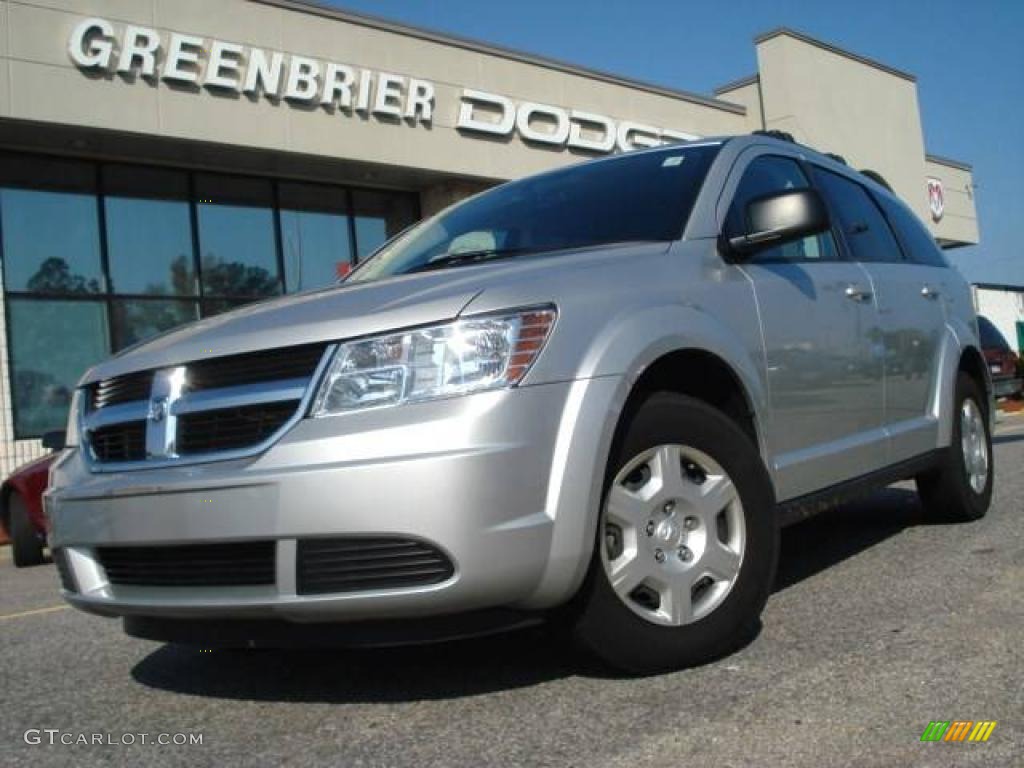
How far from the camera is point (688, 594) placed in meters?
2.98

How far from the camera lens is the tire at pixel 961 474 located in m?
5.13

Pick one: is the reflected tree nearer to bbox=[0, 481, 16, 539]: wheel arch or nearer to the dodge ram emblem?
bbox=[0, 481, 16, 539]: wheel arch

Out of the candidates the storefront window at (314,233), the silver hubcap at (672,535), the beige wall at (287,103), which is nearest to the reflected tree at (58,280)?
the beige wall at (287,103)

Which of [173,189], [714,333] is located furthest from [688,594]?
[173,189]

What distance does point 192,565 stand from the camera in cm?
278

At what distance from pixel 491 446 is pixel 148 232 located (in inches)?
526

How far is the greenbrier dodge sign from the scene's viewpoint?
13.0 m

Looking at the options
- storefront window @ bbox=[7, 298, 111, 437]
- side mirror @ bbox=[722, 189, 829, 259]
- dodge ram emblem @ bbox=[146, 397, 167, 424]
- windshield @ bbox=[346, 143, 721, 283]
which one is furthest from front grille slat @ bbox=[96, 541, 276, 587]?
storefront window @ bbox=[7, 298, 111, 437]

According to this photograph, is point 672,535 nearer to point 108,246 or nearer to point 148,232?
point 108,246

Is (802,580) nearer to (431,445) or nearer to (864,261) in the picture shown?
(864,261)

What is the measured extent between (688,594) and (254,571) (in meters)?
1.19

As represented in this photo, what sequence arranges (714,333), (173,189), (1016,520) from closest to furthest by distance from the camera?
1. (714,333)
2. (1016,520)
3. (173,189)

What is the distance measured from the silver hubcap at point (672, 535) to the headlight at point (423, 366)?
0.49 m

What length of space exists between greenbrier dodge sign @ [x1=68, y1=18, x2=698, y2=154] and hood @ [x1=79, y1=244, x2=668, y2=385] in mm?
8065
